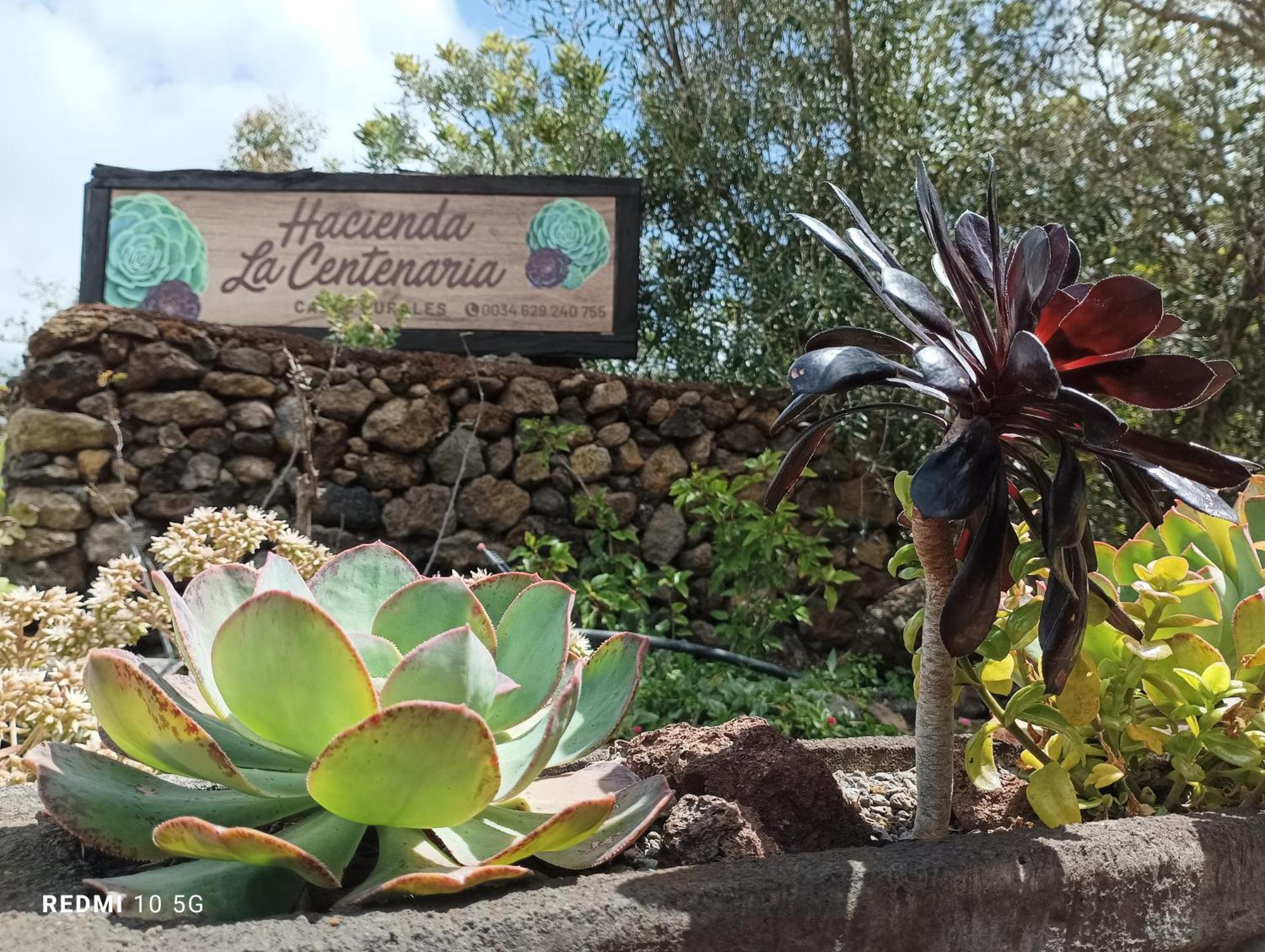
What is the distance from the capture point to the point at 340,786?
75 centimetres

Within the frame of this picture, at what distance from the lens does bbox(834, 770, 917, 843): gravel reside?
119 cm

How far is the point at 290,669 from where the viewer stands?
776 millimetres

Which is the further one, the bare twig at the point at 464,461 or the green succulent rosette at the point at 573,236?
the green succulent rosette at the point at 573,236

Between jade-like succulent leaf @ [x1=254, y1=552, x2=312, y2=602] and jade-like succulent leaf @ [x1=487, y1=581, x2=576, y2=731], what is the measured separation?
0.22 m

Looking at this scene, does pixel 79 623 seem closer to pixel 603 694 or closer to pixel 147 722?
pixel 147 722

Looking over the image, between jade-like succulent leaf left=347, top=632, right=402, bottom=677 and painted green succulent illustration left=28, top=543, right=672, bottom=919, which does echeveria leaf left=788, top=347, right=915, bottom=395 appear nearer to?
painted green succulent illustration left=28, top=543, right=672, bottom=919

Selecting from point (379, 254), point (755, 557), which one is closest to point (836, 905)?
point (755, 557)

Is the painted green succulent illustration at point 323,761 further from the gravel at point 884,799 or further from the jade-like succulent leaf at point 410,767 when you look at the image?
the gravel at point 884,799

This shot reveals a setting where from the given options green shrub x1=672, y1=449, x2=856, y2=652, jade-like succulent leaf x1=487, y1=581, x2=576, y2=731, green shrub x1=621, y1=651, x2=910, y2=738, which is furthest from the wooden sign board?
jade-like succulent leaf x1=487, y1=581, x2=576, y2=731

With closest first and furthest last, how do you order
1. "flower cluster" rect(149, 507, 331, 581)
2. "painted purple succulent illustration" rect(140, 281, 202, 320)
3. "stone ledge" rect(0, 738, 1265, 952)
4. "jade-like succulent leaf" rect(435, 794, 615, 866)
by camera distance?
1. "stone ledge" rect(0, 738, 1265, 952)
2. "jade-like succulent leaf" rect(435, 794, 615, 866)
3. "flower cluster" rect(149, 507, 331, 581)
4. "painted purple succulent illustration" rect(140, 281, 202, 320)

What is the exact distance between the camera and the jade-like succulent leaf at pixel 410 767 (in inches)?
27.6

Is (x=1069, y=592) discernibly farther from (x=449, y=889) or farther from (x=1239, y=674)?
(x=449, y=889)

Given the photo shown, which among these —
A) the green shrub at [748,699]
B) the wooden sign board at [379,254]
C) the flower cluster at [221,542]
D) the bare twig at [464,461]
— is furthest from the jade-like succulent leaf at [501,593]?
the wooden sign board at [379,254]

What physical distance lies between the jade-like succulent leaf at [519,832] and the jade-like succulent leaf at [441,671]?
0.44 feet
